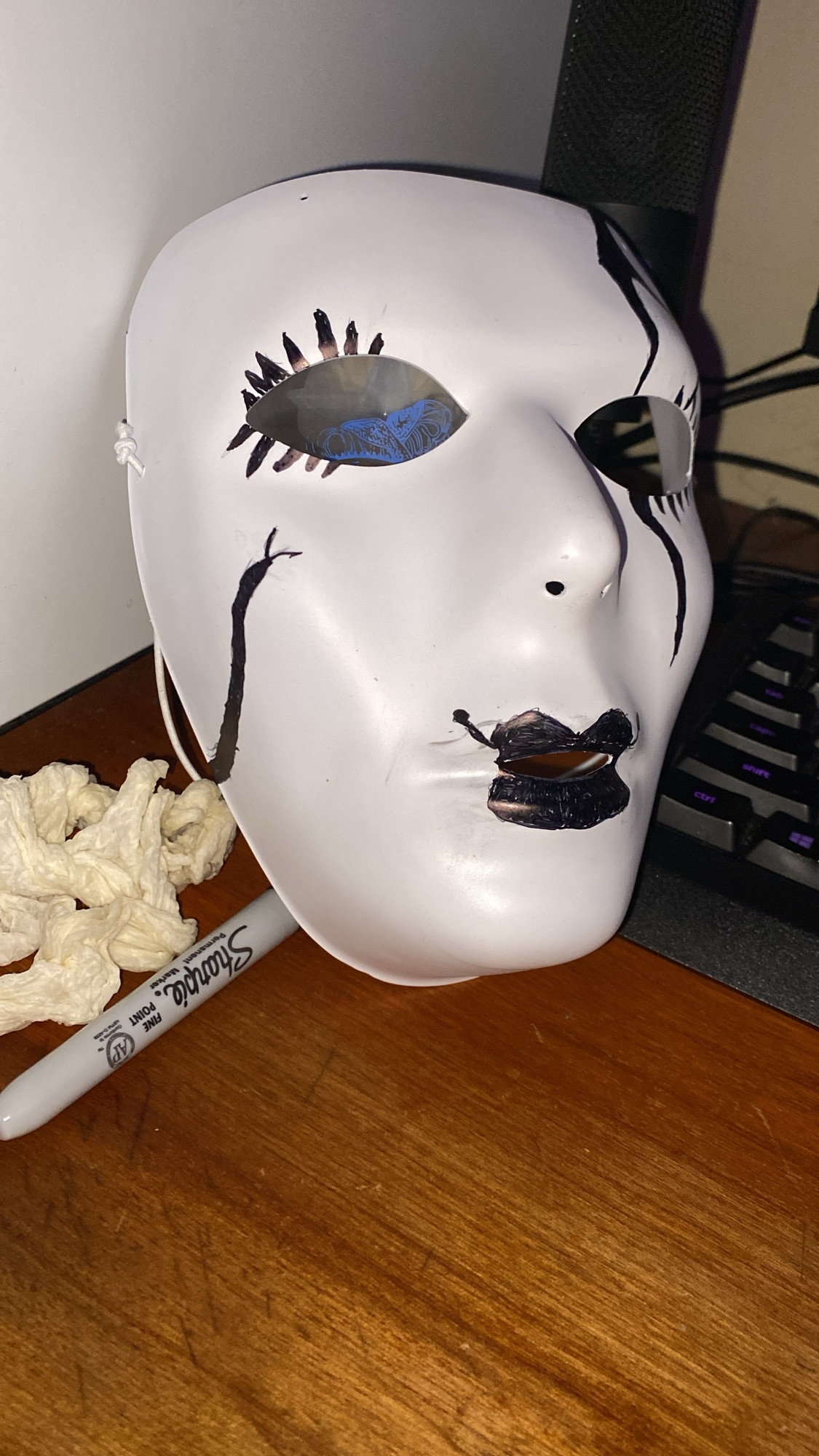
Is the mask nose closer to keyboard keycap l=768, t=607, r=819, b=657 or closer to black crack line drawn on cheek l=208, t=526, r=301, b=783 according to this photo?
black crack line drawn on cheek l=208, t=526, r=301, b=783

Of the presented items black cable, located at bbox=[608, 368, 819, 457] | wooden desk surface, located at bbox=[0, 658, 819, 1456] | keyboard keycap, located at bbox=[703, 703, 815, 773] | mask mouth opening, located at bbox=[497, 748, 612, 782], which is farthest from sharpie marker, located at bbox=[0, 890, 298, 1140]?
black cable, located at bbox=[608, 368, 819, 457]

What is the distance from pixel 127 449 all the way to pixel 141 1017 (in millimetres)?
222

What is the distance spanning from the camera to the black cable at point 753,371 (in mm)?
848

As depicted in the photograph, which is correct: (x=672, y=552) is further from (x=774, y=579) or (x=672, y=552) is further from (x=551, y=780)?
(x=774, y=579)

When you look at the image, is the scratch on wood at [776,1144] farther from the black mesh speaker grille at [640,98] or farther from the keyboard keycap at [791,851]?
the black mesh speaker grille at [640,98]

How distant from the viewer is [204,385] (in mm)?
449

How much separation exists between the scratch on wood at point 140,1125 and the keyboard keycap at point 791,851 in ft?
0.93

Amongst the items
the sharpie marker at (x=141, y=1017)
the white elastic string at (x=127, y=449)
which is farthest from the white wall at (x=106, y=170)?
the sharpie marker at (x=141, y=1017)

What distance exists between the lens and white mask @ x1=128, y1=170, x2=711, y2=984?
424 mm

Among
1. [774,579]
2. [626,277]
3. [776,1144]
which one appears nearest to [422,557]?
[626,277]

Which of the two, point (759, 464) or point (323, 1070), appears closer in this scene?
point (323, 1070)

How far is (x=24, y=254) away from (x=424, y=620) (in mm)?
226

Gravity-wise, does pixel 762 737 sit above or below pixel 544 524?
below

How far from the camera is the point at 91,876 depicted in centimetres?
50
